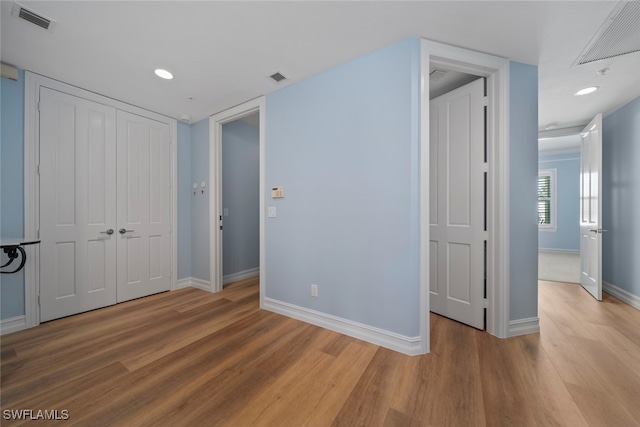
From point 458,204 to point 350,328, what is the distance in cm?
162

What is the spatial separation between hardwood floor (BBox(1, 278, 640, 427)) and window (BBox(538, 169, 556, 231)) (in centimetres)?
514

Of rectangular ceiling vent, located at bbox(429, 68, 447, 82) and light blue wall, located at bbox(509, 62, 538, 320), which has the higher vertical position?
rectangular ceiling vent, located at bbox(429, 68, 447, 82)

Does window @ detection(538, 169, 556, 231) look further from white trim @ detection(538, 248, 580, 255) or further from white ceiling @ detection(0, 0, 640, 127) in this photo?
white ceiling @ detection(0, 0, 640, 127)

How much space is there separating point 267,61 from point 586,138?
440 centimetres

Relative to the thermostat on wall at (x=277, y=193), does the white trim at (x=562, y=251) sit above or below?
below

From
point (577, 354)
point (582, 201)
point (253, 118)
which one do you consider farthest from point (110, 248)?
point (582, 201)

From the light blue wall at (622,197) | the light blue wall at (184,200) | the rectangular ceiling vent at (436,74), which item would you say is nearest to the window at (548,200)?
the light blue wall at (622,197)

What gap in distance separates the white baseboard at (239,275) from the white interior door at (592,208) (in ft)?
15.9

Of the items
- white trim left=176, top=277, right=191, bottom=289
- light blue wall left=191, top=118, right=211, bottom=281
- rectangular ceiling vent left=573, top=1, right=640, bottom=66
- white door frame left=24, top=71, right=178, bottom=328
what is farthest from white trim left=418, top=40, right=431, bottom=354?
white door frame left=24, top=71, right=178, bottom=328

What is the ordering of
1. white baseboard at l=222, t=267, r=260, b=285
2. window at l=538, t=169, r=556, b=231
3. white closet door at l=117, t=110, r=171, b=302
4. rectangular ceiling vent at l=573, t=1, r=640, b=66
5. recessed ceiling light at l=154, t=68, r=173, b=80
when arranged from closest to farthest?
1. rectangular ceiling vent at l=573, t=1, r=640, b=66
2. recessed ceiling light at l=154, t=68, r=173, b=80
3. white closet door at l=117, t=110, r=171, b=302
4. white baseboard at l=222, t=267, r=260, b=285
5. window at l=538, t=169, r=556, b=231

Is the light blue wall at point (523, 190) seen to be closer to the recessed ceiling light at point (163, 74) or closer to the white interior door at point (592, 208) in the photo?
the white interior door at point (592, 208)

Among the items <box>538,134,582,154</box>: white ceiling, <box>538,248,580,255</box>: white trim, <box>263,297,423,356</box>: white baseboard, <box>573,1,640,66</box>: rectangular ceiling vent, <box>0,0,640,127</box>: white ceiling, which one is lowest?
<box>263,297,423,356</box>: white baseboard

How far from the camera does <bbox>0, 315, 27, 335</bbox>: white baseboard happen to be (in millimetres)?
2203

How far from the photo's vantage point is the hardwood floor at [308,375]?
132cm
